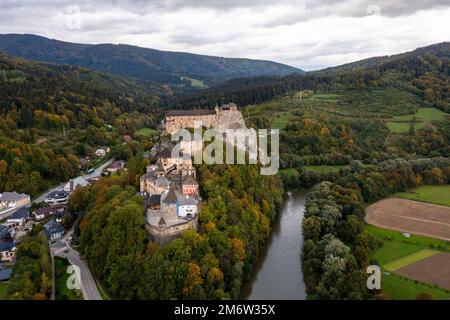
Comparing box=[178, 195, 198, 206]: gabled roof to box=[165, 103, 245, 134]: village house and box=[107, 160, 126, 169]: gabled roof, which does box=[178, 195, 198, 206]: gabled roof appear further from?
box=[107, 160, 126, 169]: gabled roof

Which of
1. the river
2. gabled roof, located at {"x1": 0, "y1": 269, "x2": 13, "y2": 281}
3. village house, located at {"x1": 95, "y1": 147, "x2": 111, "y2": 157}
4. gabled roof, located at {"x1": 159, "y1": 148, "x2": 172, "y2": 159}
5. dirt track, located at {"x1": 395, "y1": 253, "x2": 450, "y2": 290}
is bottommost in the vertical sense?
the river

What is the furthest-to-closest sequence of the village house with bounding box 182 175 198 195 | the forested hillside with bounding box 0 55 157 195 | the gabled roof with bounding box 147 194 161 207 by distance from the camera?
the forested hillside with bounding box 0 55 157 195
the village house with bounding box 182 175 198 195
the gabled roof with bounding box 147 194 161 207

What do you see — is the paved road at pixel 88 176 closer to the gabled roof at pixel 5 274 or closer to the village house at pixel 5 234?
the village house at pixel 5 234

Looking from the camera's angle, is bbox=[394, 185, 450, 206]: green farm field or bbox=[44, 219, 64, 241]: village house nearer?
bbox=[44, 219, 64, 241]: village house

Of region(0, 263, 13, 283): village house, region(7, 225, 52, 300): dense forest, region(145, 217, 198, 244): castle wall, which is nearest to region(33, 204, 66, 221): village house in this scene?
region(7, 225, 52, 300): dense forest

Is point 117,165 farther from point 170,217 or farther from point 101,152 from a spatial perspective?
point 170,217

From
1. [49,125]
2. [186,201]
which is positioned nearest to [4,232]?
[186,201]

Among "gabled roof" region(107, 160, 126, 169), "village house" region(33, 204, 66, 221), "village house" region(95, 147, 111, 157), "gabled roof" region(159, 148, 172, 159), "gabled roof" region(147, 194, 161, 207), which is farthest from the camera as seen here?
"village house" region(95, 147, 111, 157)
